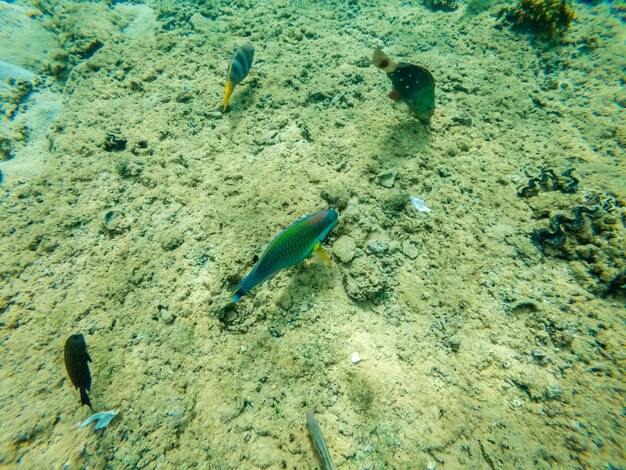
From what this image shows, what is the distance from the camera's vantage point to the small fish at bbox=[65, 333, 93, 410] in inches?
83.2

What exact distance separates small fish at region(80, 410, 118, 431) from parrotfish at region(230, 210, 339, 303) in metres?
1.30

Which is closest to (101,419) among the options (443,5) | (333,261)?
(333,261)

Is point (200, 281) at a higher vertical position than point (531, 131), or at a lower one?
lower

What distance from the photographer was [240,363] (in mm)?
2285

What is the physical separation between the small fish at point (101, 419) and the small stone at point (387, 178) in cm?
316

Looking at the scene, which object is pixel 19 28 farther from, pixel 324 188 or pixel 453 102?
pixel 453 102

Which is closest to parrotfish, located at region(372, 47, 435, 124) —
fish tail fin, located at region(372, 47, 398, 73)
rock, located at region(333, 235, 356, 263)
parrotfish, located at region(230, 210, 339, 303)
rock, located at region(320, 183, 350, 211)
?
fish tail fin, located at region(372, 47, 398, 73)

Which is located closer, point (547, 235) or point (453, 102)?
point (547, 235)

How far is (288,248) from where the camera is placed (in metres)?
2.06

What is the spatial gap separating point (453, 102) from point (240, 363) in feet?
13.5

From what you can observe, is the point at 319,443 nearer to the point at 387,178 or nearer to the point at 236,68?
the point at 387,178

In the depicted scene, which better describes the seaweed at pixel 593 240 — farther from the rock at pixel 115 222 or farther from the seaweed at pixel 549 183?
the rock at pixel 115 222

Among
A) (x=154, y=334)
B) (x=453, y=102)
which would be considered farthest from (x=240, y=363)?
(x=453, y=102)

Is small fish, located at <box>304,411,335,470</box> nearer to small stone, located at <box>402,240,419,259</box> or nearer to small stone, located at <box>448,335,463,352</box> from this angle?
small stone, located at <box>448,335,463,352</box>
